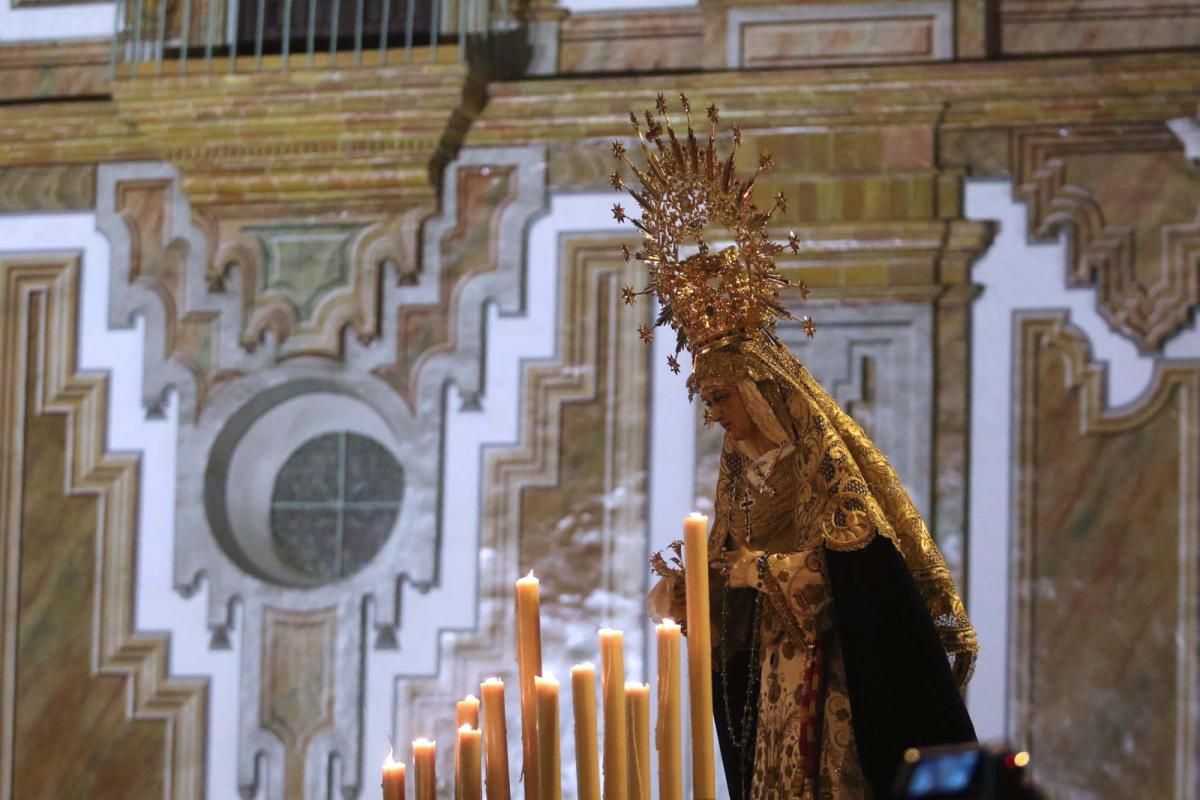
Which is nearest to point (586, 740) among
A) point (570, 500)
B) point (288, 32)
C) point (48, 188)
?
point (570, 500)

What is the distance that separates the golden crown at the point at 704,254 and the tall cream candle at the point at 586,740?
0.98m

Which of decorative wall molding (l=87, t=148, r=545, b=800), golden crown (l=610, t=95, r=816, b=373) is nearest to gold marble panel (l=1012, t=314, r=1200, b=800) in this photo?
decorative wall molding (l=87, t=148, r=545, b=800)

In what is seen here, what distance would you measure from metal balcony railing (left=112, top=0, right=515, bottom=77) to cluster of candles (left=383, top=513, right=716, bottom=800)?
13.5ft

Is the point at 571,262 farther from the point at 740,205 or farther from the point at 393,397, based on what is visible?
the point at 740,205

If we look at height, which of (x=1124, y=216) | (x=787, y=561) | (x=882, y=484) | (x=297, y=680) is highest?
(x=1124, y=216)

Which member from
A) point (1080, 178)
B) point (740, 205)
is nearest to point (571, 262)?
point (1080, 178)

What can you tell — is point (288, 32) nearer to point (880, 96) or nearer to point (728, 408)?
point (880, 96)

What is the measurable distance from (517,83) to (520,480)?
48.2 inches

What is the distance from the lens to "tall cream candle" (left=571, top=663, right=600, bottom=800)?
255 centimetres

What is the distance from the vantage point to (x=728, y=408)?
3.54 metres

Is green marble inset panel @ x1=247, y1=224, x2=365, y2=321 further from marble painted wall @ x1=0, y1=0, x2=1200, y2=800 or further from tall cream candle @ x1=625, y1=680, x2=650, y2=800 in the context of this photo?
tall cream candle @ x1=625, y1=680, x2=650, y2=800

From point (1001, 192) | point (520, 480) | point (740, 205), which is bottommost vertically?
point (520, 480)

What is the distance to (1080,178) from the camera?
6.21 meters

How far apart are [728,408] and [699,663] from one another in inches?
36.5
